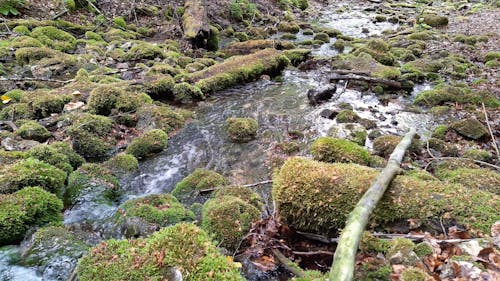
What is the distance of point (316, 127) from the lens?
7.78 m

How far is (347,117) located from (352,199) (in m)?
4.42

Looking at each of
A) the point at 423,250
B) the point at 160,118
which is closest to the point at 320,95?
the point at 160,118

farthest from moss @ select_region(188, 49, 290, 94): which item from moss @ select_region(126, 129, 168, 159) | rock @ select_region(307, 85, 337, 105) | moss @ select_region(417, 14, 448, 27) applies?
moss @ select_region(417, 14, 448, 27)

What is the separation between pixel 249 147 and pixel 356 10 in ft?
70.9

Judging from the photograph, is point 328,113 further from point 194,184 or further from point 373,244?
point 373,244

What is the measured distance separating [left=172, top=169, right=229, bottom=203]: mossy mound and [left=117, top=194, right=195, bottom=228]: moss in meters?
0.53

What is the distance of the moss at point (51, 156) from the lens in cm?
557

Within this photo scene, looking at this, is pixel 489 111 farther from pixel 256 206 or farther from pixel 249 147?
pixel 256 206

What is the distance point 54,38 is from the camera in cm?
1192

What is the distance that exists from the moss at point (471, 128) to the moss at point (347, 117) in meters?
1.99

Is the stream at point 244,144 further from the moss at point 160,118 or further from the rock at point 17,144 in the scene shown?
the rock at point 17,144

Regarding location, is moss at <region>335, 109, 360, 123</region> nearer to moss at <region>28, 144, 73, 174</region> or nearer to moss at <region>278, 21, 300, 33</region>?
moss at <region>28, 144, 73, 174</region>

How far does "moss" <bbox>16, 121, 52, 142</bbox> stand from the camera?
648cm

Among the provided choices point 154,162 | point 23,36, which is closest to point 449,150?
point 154,162
